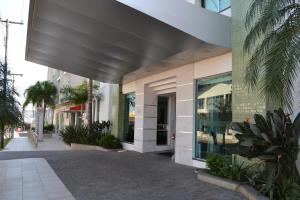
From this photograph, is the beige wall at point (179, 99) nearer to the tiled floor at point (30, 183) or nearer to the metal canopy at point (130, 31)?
the metal canopy at point (130, 31)

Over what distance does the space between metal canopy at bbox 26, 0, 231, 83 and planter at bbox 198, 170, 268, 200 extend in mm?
3769

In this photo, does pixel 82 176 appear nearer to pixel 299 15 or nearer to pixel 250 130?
pixel 250 130

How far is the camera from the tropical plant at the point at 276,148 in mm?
7469

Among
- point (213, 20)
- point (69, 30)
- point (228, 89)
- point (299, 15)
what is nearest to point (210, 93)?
point (228, 89)

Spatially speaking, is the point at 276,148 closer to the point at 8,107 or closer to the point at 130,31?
the point at 130,31

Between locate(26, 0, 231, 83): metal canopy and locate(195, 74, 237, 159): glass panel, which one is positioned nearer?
locate(26, 0, 231, 83): metal canopy

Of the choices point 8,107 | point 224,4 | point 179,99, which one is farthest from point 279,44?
point 179,99

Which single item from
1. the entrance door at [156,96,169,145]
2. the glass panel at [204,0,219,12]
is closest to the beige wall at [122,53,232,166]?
the entrance door at [156,96,169,145]

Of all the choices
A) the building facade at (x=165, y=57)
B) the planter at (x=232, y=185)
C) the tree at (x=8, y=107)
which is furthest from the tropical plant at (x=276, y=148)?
the tree at (x=8, y=107)

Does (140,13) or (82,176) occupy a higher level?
(140,13)

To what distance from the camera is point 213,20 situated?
1087 cm

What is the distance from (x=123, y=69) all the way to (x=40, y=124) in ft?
56.8

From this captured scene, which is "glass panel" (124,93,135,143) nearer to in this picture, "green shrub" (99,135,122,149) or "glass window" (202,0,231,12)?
"green shrub" (99,135,122,149)

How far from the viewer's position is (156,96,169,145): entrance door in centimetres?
1884
